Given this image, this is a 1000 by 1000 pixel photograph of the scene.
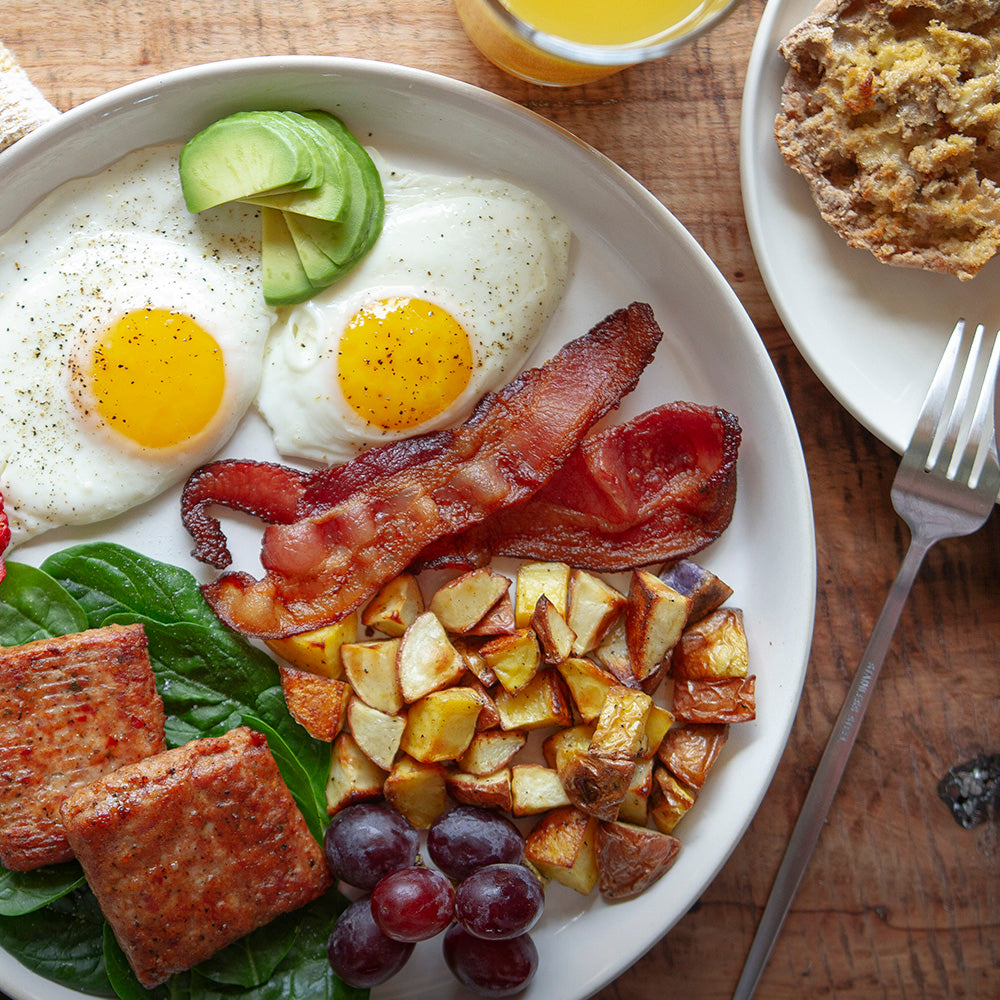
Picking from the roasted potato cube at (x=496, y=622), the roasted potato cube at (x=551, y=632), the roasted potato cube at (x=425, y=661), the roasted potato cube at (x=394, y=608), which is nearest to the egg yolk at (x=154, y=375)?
the roasted potato cube at (x=394, y=608)

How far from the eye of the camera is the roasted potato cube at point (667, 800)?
2092 millimetres

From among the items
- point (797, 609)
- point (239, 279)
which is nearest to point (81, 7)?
point (239, 279)

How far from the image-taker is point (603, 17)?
1978mm

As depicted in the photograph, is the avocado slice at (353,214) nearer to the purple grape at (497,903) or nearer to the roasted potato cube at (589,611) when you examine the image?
the roasted potato cube at (589,611)

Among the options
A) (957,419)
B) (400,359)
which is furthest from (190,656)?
(957,419)

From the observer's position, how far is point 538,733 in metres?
2.21

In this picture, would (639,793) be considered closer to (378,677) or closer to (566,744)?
(566,744)

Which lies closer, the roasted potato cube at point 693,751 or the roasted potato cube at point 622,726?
the roasted potato cube at point 622,726

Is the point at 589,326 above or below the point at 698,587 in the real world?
above

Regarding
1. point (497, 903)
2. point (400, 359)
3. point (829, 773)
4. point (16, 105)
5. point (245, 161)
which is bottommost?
point (829, 773)

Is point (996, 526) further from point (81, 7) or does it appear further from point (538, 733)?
point (81, 7)

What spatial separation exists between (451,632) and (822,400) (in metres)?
1.20

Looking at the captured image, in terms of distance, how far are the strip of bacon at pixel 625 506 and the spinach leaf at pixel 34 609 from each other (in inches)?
33.5

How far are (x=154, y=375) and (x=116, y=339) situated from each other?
123mm
